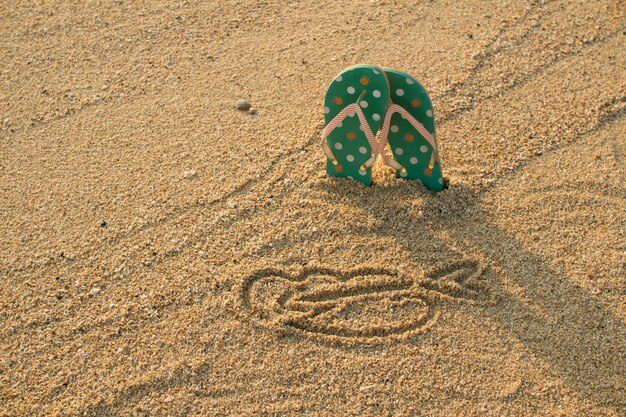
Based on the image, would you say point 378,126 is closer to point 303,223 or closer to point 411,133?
point 411,133

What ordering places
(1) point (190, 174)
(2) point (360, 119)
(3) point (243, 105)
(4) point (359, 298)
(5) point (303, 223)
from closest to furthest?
1. (4) point (359, 298)
2. (2) point (360, 119)
3. (5) point (303, 223)
4. (1) point (190, 174)
5. (3) point (243, 105)

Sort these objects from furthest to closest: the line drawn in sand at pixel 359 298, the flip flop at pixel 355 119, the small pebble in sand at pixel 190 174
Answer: the small pebble in sand at pixel 190 174, the flip flop at pixel 355 119, the line drawn in sand at pixel 359 298

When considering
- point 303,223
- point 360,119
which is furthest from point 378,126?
point 303,223

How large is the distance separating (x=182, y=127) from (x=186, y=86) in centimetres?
33

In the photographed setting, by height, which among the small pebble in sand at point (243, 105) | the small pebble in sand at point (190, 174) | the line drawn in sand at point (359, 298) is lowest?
the line drawn in sand at point (359, 298)

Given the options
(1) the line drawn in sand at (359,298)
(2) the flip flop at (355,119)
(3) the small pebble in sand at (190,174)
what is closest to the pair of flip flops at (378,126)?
(2) the flip flop at (355,119)

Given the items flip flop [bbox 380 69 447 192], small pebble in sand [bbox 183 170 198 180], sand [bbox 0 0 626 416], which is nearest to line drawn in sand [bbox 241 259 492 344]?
sand [bbox 0 0 626 416]

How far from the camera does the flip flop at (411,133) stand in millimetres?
2518

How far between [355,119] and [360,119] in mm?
65

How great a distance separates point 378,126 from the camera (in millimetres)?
2600

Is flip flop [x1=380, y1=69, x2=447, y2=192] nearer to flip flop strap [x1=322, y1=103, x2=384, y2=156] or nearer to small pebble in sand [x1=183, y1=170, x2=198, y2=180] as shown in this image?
flip flop strap [x1=322, y1=103, x2=384, y2=156]

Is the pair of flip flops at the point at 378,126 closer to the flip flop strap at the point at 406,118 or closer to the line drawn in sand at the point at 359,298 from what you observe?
the flip flop strap at the point at 406,118

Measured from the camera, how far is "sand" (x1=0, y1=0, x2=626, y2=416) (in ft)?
7.39

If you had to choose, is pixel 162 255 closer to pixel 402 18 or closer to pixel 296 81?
pixel 296 81
